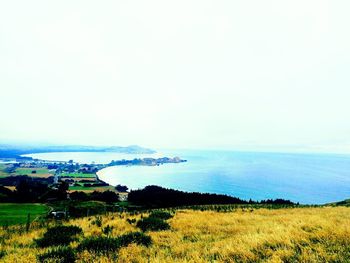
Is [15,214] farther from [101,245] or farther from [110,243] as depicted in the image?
[110,243]

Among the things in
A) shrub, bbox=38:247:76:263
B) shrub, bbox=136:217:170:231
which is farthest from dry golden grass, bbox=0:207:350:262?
shrub, bbox=136:217:170:231

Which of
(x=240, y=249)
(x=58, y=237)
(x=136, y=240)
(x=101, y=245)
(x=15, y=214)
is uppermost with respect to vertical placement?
(x=240, y=249)

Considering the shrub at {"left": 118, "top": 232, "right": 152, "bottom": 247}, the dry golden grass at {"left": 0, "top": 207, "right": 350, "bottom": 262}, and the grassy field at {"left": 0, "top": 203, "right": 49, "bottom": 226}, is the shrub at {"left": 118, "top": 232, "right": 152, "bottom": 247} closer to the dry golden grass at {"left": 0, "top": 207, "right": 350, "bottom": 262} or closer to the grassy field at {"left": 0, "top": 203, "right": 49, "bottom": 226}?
the dry golden grass at {"left": 0, "top": 207, "right": 350, "bottom": 262}

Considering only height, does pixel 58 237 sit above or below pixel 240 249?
below

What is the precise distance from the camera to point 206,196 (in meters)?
83.6

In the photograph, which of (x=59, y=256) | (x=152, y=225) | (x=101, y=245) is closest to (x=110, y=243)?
(x=101, y=245)

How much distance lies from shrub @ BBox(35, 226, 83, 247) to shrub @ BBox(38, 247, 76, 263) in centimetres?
161

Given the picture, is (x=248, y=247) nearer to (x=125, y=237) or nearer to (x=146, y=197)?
(x=125, y=237)

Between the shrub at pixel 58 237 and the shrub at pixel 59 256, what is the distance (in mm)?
1607

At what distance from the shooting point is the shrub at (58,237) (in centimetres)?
934

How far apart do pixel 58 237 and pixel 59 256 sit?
2776 millimetres

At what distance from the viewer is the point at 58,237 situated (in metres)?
9.88

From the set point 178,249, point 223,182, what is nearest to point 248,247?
point 178,249

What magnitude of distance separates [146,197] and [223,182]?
10228cm
